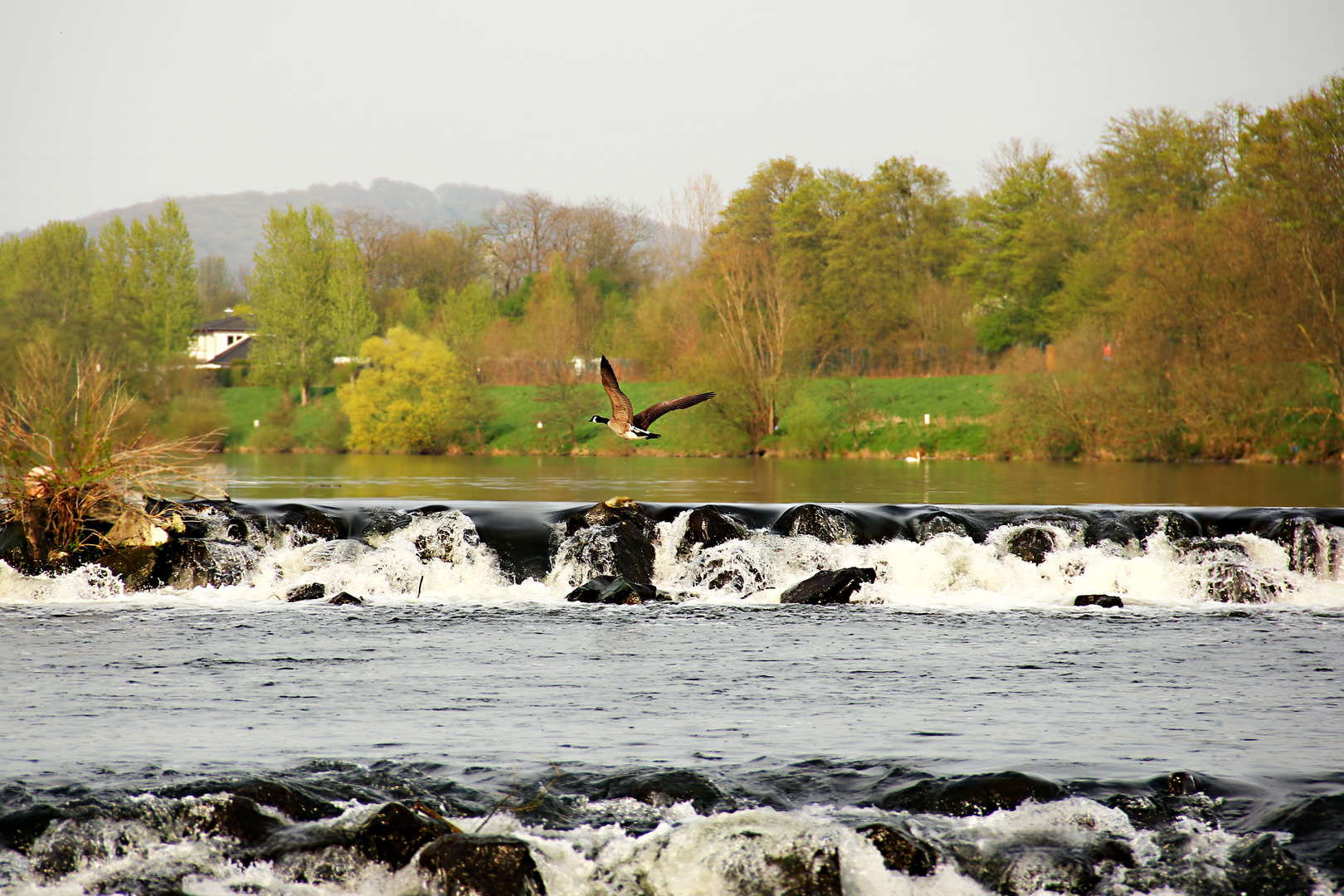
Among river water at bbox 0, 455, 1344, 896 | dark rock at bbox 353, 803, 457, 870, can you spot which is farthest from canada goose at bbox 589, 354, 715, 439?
dark rock at bbox 353, 803, 457, 870

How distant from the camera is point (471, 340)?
55.7 meters

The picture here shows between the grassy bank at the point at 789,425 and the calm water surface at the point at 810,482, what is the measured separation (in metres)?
2.24

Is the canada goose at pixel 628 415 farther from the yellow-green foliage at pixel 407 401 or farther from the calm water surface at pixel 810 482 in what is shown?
the yellow-green foliage at pixel 407 401

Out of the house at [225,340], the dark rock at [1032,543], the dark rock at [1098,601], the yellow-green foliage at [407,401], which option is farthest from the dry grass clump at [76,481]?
the house at [225,340]

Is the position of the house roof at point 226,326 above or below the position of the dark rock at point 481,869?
above

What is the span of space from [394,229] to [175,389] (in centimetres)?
4505

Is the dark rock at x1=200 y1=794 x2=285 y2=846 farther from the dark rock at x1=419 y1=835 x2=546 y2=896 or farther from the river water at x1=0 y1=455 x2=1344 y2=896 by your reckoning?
the dark rock at x1=419 y1=835 x2=546 y2=896

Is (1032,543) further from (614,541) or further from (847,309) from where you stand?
(847,309)

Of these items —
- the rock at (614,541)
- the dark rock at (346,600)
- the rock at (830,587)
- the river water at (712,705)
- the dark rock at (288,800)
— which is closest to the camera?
the river water at (712,705)

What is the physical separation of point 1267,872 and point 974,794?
4.52 ft

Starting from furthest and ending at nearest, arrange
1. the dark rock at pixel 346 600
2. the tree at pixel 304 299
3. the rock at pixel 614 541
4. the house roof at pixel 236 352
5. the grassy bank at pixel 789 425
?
the house roof at pixel 236 352, the tree at pixel 304 299, the grassy bank at pixel 789 425, the rock at pixel 614 541, the dark rock at pixel 346 600

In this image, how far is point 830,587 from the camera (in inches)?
503

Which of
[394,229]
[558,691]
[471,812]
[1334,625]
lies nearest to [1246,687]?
[1334,625]

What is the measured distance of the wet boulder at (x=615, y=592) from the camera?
41.9ft
